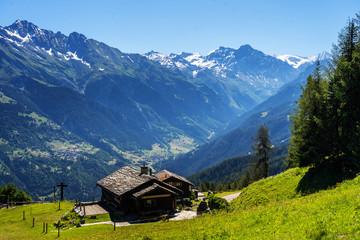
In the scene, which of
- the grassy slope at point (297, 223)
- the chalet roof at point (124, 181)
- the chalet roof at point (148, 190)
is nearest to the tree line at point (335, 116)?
the grassy slope at point (297, 223)

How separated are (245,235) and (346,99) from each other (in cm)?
2248

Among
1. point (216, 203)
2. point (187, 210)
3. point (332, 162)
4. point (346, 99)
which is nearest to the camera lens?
point (346, 99)

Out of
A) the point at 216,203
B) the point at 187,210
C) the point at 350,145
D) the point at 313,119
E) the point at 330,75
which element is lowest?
the point at 187,210

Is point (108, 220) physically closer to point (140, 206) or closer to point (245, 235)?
point (140, 206)

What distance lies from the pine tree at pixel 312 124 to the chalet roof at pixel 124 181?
2960 centimetres

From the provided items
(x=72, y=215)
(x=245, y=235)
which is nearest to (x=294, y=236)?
(x=245, y=235)

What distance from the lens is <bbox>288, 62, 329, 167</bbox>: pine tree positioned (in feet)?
105

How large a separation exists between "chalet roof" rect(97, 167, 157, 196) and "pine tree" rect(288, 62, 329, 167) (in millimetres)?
29604

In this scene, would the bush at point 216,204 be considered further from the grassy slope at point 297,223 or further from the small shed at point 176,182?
the small shed at point 176,182

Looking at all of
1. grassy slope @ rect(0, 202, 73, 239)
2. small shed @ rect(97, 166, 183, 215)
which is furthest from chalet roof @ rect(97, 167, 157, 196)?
grassy slope @ rect(0, 202, 73, 239)

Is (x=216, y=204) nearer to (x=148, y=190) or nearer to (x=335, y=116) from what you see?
(x=148, y=190)

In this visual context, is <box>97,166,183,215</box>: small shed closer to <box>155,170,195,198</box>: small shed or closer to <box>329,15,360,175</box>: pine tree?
<box>155,170,195,198</box>: small shed

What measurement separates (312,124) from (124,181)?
37.7 meters

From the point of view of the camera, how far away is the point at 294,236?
13.1 m
